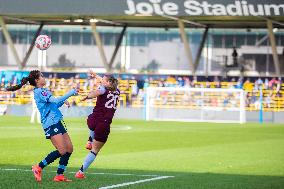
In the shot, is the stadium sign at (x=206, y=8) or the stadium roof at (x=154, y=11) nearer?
the stadium sign at (x=206, y=8)

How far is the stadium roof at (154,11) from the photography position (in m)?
49.4

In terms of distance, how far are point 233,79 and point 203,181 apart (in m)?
39.8

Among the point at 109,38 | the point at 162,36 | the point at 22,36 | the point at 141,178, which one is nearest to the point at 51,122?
the point at 141,178

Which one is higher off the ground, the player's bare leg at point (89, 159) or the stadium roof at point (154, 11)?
the stadium roof at point (154, 11)

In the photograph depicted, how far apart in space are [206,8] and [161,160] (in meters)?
30.4

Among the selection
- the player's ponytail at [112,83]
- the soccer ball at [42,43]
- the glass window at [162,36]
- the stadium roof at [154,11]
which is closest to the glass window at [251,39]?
the stadium roof at [154,11]

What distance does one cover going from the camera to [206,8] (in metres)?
49.9

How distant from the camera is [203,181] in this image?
15.6 metres

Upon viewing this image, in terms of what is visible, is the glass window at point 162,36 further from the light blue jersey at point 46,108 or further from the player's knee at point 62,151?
the player's knee at point 62,151

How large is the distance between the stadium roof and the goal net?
17.0 ft

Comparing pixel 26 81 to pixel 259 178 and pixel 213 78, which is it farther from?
pixel 213 78

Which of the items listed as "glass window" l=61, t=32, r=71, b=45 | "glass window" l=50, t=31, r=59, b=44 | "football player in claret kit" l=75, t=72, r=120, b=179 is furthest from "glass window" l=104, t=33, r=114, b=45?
"football player in claret kit" l=75, t=72, r=120, b=179

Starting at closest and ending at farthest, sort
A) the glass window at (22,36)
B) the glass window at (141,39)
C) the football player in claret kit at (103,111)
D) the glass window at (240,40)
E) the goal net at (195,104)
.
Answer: the football player in claret kit at (103,111), the goal net at (195,104), the glass window at (240,40), the glass window at (141,39), the glass window at (22,36)

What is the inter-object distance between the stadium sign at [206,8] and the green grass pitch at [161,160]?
53.0ft
